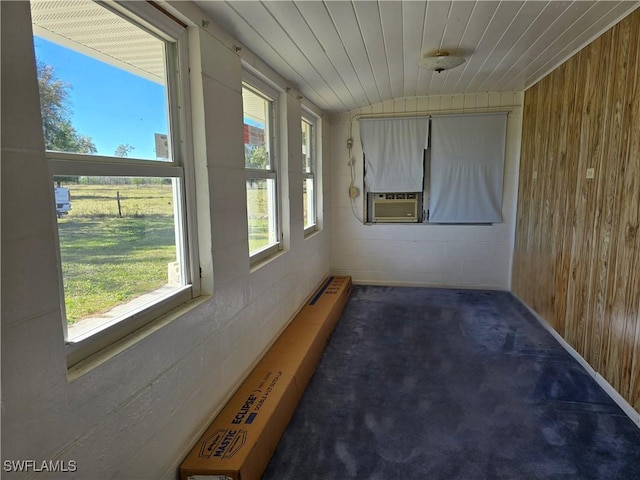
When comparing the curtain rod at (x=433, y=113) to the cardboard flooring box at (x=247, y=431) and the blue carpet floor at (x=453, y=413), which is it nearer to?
the blue carpet floor at (x=453, y=413)

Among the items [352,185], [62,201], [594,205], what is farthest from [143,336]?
[352,185]

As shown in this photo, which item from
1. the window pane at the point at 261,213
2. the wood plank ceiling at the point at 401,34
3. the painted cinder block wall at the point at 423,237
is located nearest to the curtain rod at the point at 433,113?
the painted cinder block wall at the point at 423,237

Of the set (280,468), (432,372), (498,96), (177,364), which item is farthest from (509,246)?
(177,364)

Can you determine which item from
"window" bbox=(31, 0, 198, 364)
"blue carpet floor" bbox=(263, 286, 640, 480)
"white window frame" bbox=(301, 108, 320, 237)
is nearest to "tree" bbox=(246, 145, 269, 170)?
"window" bbox=(31, 0, 198, 364)

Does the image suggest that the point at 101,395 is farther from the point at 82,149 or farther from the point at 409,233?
the point at 409,233

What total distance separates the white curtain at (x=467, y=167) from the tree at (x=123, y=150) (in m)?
3.86

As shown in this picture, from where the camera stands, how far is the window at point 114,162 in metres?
1.18

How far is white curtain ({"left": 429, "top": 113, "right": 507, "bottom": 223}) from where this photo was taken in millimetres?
4465

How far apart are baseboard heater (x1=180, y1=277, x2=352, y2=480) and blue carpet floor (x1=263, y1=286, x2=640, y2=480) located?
11cm

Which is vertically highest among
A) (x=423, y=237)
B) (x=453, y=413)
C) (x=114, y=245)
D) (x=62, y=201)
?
(x=62, y=201)

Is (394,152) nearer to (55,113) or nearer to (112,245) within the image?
(112,245)

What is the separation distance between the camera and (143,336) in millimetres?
1457

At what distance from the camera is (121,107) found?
1448mm

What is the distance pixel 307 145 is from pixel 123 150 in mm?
2986
